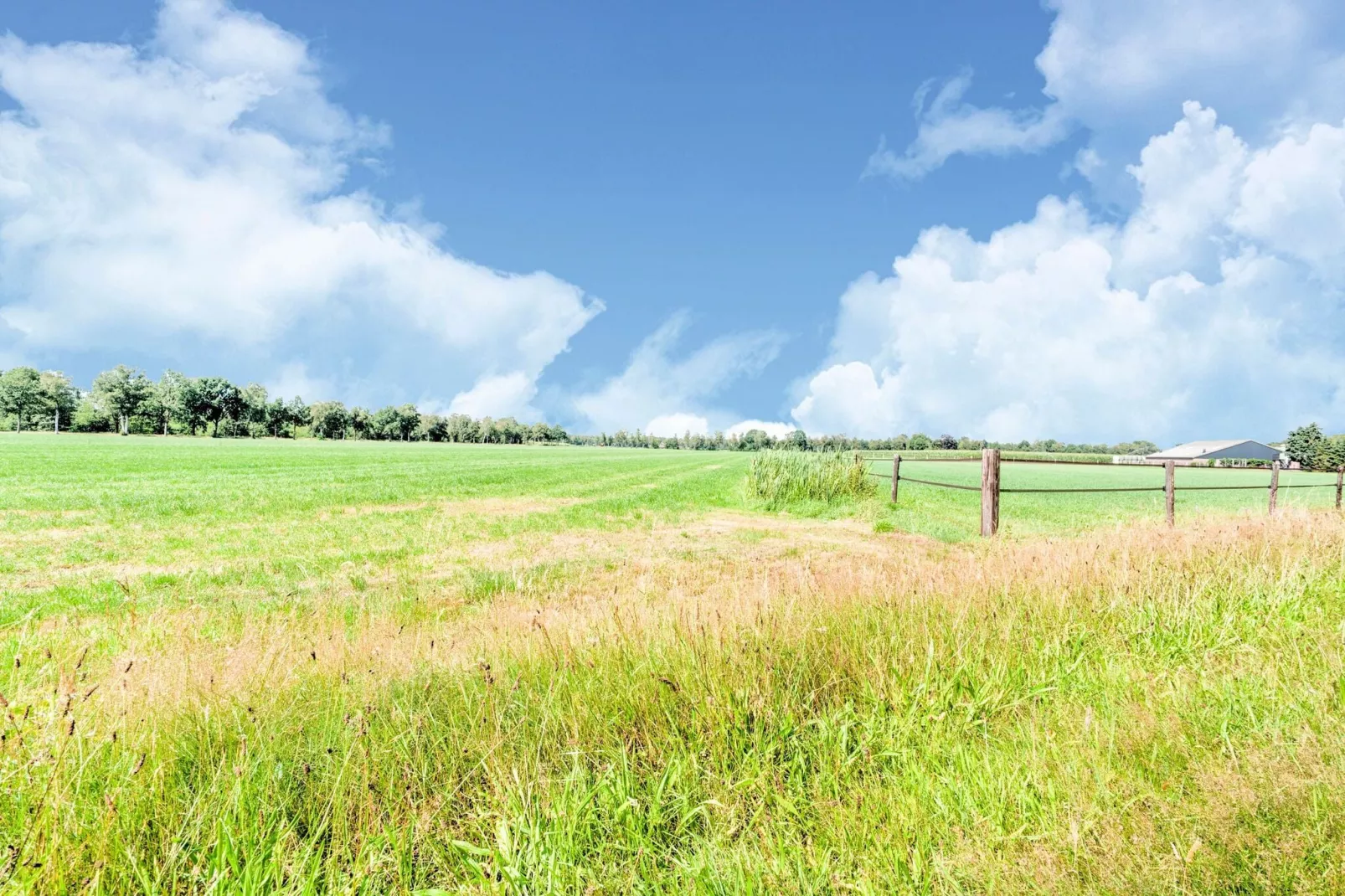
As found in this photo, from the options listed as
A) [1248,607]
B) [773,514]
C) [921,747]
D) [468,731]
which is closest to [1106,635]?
[1248,607]

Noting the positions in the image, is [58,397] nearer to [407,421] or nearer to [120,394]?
[120,394]

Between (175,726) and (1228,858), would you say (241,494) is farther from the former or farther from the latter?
(1228,858)

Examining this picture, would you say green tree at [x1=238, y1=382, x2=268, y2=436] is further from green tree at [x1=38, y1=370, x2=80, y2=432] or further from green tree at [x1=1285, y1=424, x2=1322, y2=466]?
green tree at [x1=1285, y1=424, x2=1322, y2=466]

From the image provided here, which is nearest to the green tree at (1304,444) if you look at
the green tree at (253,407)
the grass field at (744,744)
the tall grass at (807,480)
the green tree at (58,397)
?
the tall grass at (807,480)

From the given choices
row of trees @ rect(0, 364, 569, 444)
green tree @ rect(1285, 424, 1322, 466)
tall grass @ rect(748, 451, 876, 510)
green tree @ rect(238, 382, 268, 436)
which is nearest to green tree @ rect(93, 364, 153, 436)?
row of trees @ rect(0, 364, 569, 444)

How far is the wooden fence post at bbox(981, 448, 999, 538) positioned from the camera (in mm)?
11773

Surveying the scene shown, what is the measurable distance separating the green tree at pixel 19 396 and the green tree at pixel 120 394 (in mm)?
9228

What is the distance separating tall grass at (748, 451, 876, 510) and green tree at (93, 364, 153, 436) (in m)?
159

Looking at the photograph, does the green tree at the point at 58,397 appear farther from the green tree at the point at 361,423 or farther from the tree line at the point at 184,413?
the green tree at the point at 361,423

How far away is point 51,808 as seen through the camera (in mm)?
2182

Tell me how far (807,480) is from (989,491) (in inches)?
355

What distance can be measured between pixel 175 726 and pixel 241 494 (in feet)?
69.3

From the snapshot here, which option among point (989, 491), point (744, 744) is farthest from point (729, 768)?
point (989, 491)

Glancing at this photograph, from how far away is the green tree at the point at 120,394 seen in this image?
127 metres
